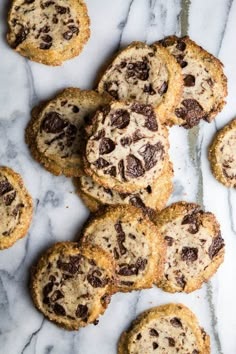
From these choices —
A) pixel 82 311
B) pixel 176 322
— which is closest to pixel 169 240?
pixel 176 322

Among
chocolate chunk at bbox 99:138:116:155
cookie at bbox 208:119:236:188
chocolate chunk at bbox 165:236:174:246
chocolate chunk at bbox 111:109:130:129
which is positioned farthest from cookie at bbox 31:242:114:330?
cookie at bbox 208:119:236:188

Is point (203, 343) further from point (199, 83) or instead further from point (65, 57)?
point (65, 57)

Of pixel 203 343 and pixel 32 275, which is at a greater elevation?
pixel 32 275

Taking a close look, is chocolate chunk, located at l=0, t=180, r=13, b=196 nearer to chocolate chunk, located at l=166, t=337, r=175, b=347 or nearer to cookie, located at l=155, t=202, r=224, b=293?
cookie, located at l=155, t=202, r=224, b=293

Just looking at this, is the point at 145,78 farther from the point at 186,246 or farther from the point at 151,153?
the point at 186,246

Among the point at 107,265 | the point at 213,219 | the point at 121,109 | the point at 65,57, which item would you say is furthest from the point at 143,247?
the point at 65,57

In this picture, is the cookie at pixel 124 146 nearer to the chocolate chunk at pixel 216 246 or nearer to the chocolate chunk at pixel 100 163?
the chocolate chunk at pixel 100 163

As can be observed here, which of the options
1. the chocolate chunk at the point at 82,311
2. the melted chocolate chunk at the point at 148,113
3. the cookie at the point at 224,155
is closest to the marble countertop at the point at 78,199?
the cookie at the point at 224,155
